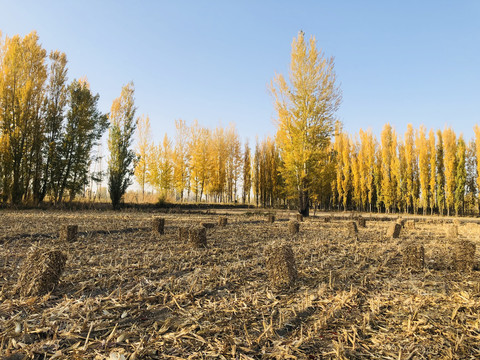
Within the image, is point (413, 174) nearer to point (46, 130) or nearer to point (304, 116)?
point (304, 116)

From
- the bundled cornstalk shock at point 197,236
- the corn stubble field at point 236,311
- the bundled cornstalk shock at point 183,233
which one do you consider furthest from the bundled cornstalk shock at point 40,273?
the bundled cornstalk shock at point 183,233

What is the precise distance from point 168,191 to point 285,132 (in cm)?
1795

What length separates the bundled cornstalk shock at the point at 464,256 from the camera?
5145mm

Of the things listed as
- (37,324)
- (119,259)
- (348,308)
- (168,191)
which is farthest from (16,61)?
(348,308)

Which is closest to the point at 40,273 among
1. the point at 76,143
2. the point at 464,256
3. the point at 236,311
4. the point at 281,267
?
the point at 236,311

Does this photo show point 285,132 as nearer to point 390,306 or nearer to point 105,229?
point 105,229

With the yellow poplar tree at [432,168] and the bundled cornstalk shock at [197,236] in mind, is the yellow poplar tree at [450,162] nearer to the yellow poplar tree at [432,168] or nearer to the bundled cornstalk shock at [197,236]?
the yellow poplar tree at [432,168]

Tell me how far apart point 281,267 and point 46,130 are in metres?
23.8

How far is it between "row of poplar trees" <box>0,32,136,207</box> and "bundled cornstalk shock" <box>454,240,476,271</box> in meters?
21.5

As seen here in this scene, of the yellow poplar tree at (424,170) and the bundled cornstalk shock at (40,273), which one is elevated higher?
the yellow poplar tree at (424,170)

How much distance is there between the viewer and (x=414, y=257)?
16.8ft

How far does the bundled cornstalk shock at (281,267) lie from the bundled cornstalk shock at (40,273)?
2.97 m

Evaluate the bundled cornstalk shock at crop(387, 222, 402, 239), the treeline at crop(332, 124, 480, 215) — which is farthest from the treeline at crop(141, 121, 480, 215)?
the bundled cornstalk shock at crop(387, 222, 402, 239)

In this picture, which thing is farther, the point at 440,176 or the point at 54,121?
the point at 440,176
